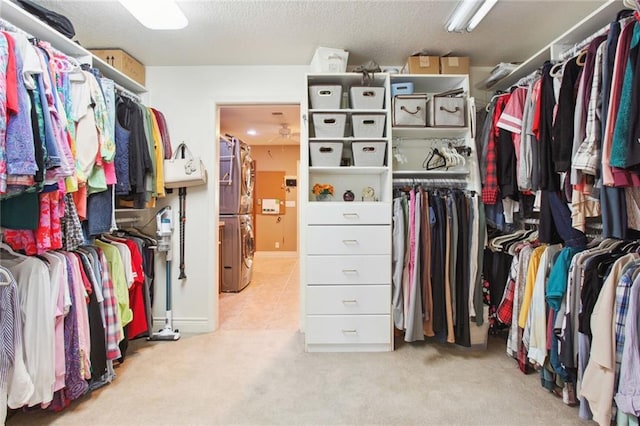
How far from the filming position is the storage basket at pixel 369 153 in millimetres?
2414

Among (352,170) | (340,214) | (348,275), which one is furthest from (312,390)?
(352,170)

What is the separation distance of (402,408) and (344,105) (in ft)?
7.09

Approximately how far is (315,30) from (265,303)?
8.97 ft

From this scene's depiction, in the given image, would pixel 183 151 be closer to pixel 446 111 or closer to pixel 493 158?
pixel 446 111

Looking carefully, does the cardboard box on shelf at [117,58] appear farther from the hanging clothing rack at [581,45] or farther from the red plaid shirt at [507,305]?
the red plaid shirt at [507,305]

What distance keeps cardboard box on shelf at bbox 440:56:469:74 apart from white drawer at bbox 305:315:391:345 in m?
1.99

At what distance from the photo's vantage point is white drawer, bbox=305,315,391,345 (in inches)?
92.4

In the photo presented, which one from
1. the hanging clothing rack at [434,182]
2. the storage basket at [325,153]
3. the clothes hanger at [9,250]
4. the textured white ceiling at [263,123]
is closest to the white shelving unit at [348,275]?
the storage basket at [325,153]

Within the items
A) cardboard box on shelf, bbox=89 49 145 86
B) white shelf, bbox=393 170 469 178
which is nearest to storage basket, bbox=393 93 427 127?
white shelf, bbox=393 170 469 178

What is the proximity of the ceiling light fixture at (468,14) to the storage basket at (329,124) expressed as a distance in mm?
908

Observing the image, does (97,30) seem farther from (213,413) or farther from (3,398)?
(213,413)

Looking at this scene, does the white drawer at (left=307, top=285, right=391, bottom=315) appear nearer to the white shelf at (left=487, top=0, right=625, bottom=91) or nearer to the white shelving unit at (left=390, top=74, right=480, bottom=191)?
the white shelving unit at (left=390, top=74, right=480, bottom=191)

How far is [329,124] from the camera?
95.2 inches

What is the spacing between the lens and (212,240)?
2.83m
